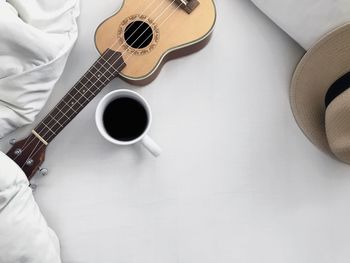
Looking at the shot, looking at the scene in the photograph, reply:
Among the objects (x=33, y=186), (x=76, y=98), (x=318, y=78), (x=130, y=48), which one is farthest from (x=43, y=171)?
(x=318, y=78)

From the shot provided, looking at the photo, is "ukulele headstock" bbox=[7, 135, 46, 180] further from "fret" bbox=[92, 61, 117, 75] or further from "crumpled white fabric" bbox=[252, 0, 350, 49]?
"crumpled white fabric" bbox=[252, 0, 350, 49]

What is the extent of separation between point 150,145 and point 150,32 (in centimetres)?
20

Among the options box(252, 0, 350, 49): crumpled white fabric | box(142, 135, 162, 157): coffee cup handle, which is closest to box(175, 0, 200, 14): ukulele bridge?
box(252, 0, 350, 49): crumpled white fabric

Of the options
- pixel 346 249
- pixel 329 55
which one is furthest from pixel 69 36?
pixel 346 249

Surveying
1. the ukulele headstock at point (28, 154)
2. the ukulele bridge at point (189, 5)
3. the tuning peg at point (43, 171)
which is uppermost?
the ukulele bridge at point (189, 5)

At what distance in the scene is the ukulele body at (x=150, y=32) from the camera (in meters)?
0.71

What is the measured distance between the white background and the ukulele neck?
38 millimetres

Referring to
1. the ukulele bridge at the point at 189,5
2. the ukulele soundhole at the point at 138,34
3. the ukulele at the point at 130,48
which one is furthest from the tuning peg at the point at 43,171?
the ukulele bridge at the point at 189,5

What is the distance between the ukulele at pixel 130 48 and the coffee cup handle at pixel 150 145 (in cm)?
11

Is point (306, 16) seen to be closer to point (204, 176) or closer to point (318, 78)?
point (318, 78)

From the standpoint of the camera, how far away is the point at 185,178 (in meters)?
0.74

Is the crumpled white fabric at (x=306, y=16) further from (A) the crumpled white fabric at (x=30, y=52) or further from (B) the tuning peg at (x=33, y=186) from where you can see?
(B) the tuning peg at (x=33, y=186)

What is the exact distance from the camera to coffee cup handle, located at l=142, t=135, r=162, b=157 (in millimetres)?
681

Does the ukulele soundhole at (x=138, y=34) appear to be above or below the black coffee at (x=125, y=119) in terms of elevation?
above
